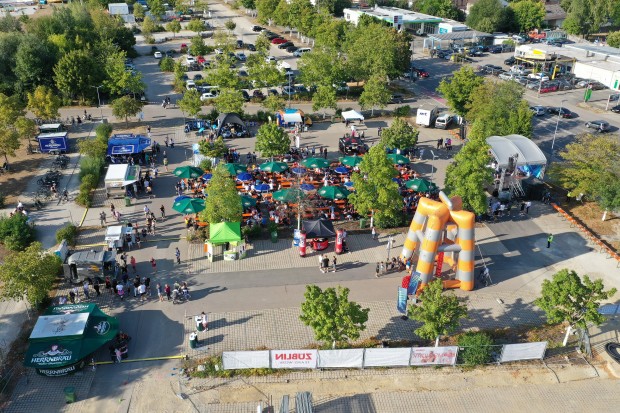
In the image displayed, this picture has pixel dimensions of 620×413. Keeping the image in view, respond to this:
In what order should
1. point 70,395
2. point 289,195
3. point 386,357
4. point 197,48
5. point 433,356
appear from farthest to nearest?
point 197,48
point 289,195
point 433,356
point 386,357
point 70,395

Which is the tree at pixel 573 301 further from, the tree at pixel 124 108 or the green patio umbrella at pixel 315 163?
the tree at pixel 124 108

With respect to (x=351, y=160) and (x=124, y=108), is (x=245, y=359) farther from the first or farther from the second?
(x=124, y=108)

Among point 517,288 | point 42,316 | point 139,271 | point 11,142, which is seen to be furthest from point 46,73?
point 517,288

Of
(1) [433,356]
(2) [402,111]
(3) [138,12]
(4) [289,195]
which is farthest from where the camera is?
(3) [138,12]

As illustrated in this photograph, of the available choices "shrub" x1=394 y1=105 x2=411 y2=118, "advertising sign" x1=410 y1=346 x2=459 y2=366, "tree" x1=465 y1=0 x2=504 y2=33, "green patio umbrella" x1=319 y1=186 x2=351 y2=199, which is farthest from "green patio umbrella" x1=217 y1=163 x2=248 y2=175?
"tree" x1=465 y1=0 x2=504 y2=33

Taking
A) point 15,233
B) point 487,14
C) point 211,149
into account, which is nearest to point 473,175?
point 211,149

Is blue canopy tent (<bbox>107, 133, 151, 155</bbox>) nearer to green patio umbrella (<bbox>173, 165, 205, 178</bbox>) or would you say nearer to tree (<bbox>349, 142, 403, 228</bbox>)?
green patio umbrella (<bbox>173, 165, 205, 178</bbox>)
